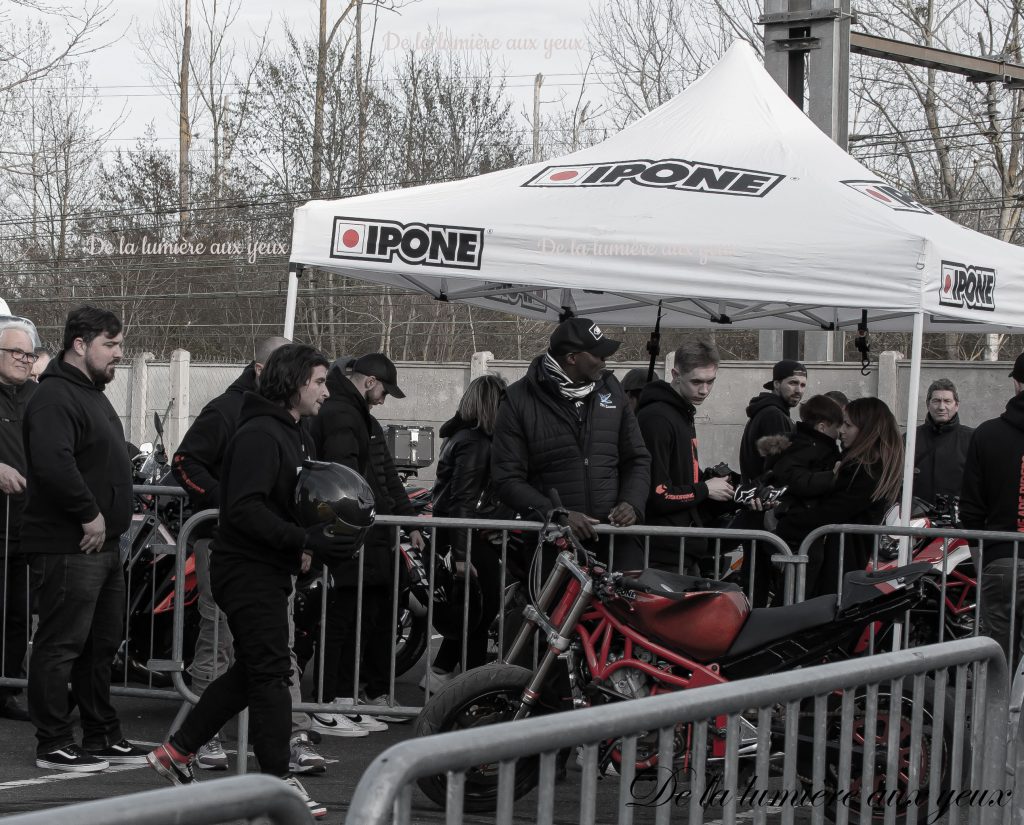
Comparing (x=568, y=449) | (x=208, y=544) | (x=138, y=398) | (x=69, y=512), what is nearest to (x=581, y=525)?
(x=568, y=449)

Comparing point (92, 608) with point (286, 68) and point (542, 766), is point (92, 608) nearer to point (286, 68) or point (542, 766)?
point (542, 766)

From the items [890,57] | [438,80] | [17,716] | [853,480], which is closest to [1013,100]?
[438,80]

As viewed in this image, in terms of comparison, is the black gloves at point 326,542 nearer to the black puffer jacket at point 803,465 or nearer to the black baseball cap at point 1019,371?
the black puffer jacket at point 803,465

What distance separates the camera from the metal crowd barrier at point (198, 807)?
1516mm

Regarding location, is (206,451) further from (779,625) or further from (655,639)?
(779,625)

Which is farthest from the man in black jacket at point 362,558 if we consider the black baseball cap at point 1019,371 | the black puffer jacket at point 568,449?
the black baseball cap at point 1019,371

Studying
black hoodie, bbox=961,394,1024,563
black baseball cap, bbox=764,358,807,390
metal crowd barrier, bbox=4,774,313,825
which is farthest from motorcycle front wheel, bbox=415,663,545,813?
black baseball cap, bbox=764,358,807,390

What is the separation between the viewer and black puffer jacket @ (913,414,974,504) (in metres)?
10.2

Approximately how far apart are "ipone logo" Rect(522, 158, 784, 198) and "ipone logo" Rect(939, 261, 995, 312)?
100cm

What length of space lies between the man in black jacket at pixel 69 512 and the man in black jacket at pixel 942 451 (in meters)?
6.39

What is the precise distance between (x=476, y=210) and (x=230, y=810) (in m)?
5.53

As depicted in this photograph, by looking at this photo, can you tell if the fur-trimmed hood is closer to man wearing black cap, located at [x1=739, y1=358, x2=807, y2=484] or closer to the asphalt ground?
man wearing black cap, located at [x1=739, y1=358, x2=807, y2=484]

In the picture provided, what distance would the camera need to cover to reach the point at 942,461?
10211 millimetres

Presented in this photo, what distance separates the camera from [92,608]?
19.3 ft
